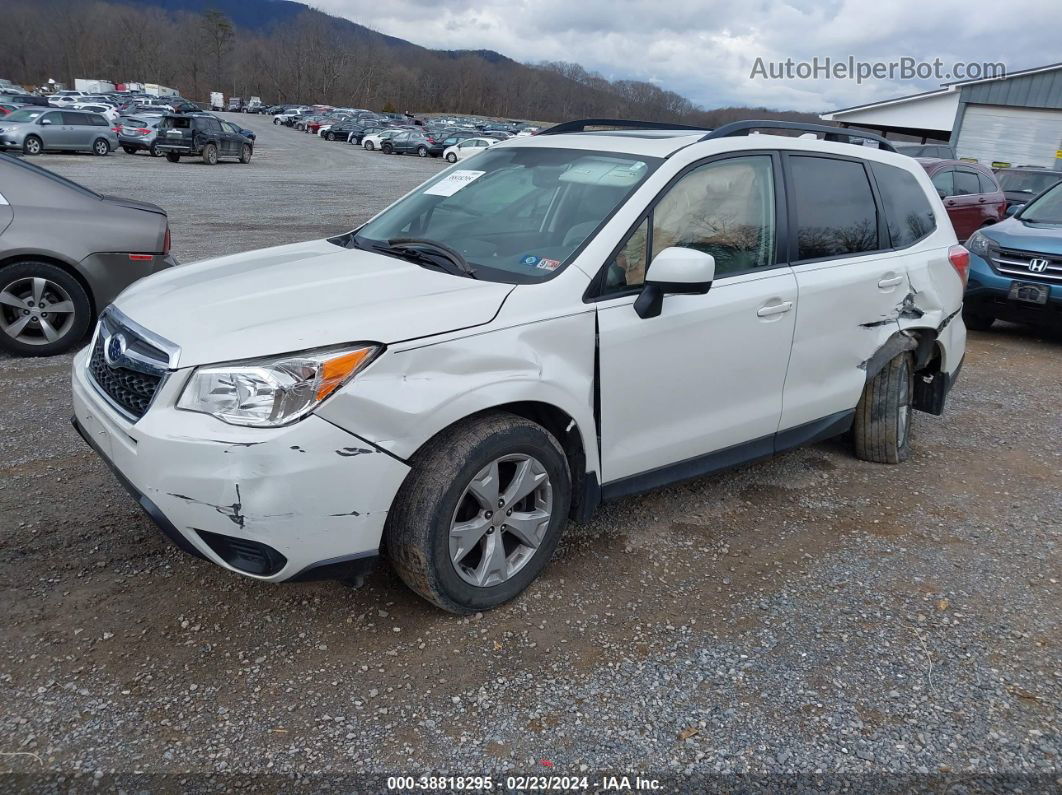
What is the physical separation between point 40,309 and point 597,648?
5009 mm

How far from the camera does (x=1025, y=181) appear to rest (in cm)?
1644

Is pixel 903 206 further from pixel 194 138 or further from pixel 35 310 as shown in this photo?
pixel 194 138

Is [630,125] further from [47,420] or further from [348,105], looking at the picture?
[348,105]

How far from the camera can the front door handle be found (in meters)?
3.67

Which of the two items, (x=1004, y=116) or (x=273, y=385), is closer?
(x=273, y=385)

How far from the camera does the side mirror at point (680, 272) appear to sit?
308 centimetres

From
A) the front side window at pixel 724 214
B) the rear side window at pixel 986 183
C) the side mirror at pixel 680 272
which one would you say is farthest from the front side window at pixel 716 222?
the rear side window at pixel 986 183

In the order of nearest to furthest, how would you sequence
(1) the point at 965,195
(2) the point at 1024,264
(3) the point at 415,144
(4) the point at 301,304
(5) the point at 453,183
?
(4) the point at 301,304, (5) the point at 453,183, (2) the point at 1024,264, (1) the point at 965,195, (3) the point at 415,144

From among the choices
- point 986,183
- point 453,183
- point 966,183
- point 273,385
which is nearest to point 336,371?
point 273,385

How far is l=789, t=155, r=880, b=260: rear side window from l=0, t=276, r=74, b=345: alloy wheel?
16.6ft

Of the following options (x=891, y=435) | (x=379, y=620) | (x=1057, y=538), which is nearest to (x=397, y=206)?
(x=379, y=620)

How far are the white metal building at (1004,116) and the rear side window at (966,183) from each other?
17.1 metres

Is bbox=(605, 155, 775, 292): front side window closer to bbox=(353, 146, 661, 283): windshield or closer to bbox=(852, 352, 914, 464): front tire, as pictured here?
bbox=(353, 146, 661, 283): windshield

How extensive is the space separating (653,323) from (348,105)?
143 meters
